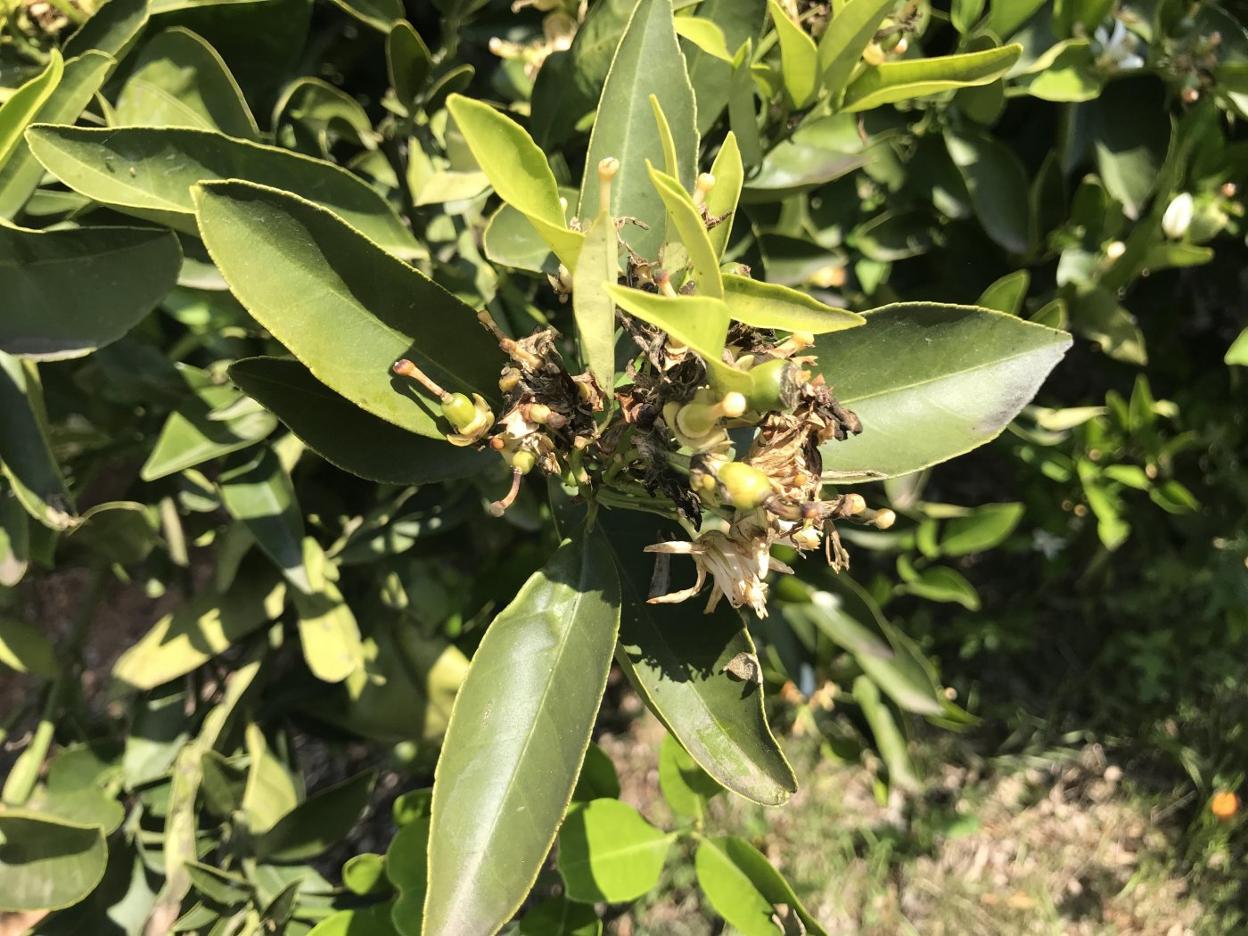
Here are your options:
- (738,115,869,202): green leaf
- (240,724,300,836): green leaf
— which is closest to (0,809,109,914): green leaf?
(240,724,300,836): green leaf

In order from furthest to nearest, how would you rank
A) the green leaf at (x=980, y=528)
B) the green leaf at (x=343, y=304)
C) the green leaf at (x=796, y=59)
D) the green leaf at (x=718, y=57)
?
the green leaf at (x=980, y=528), the green leaf at (x=718, y=57), the green leaf at (x=796, y=59), the green leaf at (x=343, y=304)

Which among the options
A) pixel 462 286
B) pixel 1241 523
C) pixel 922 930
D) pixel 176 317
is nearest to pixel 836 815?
pixel 922 930

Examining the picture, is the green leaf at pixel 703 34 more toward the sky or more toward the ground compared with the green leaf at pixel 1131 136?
more toward the sky

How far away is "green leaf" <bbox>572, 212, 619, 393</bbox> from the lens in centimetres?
65

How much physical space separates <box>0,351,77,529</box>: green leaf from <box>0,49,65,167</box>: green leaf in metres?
0.37

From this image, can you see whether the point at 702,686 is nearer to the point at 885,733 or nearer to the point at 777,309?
the point at 777,309

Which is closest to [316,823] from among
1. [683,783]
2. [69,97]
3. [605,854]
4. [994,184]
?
[605,854]

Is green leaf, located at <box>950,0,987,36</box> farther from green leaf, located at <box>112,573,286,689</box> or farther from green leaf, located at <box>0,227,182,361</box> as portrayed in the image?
green leaf, located at <box>112,573,286,689</box>

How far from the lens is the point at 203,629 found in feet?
4.46

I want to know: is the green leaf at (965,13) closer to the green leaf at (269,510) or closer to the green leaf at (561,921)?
the green leaf at (269,510)

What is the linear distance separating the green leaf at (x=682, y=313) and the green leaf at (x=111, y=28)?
0.71 m

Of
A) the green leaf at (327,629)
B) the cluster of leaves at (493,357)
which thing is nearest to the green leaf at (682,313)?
the cluster of leaves at (493,357)

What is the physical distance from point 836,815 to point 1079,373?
3.98 feet

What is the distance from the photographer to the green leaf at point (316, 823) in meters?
1.33
